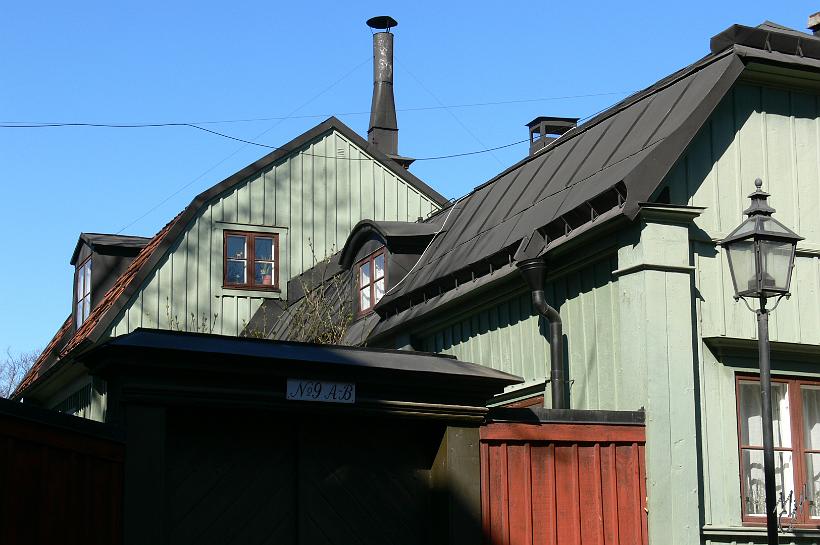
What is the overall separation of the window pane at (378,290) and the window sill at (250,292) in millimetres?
6176

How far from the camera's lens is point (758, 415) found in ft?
42.6

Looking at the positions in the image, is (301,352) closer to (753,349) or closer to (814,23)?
(753,349)

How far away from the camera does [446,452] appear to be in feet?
38.1

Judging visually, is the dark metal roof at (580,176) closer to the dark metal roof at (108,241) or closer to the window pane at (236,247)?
the window pane at (236,247)

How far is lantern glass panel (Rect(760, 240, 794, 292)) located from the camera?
1085 cm

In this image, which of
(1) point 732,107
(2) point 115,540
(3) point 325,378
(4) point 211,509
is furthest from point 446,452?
(1) point 732,107

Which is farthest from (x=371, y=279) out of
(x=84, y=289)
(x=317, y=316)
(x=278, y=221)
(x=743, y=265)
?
(x=743, y=265)

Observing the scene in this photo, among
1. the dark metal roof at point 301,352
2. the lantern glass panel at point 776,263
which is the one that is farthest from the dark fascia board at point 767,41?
the dark metal roof at point 301,352

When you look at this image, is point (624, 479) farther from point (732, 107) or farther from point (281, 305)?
point (281, 305)

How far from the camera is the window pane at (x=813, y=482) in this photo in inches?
509

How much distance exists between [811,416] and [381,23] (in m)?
20.6

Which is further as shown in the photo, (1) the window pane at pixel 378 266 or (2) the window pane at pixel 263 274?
(2) the window pane at pixel 263 274

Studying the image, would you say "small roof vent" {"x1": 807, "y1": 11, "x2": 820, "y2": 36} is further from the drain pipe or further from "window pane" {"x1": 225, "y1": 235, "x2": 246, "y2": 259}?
"window pane" {"x1": 225, "y1": 235, "x2": 246, "y2": 259}

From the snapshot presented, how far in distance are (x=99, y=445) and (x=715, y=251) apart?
262 inches
